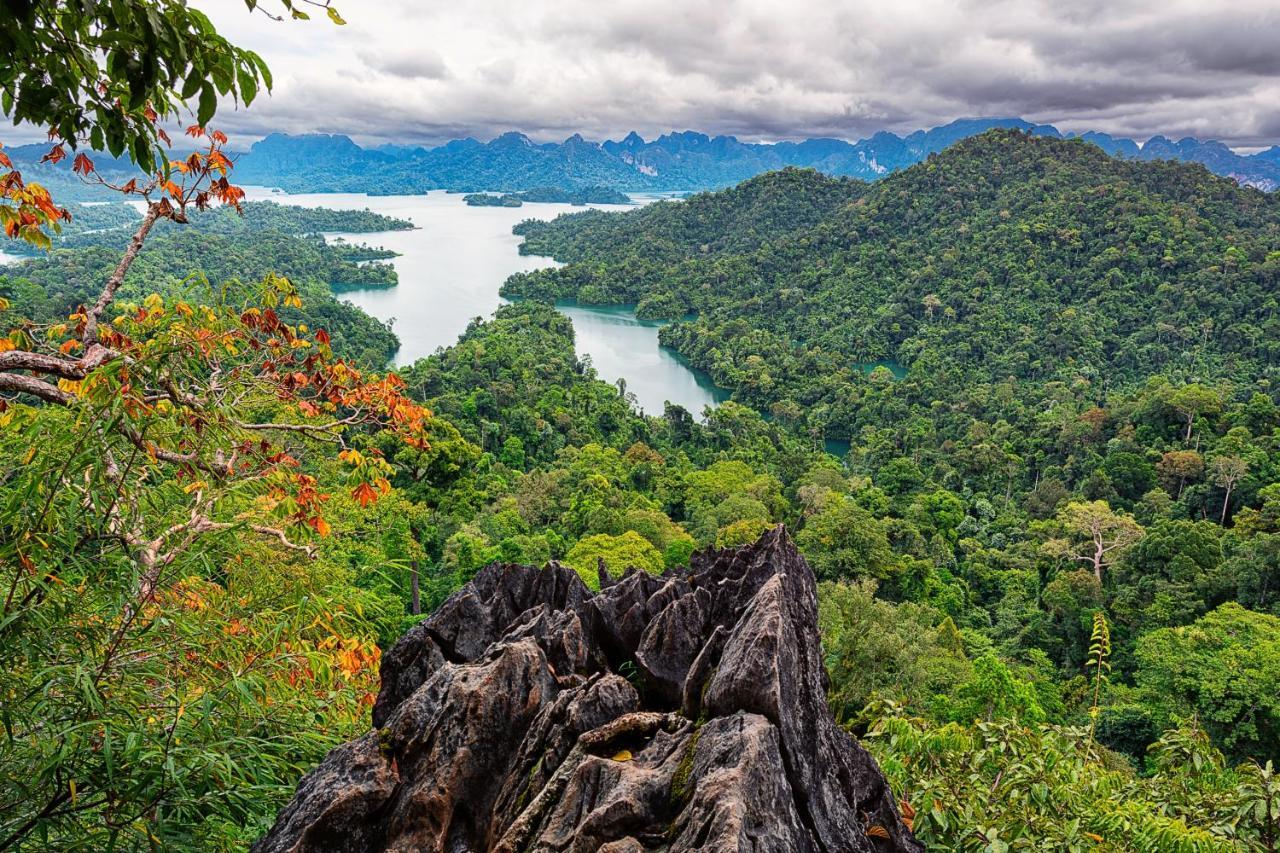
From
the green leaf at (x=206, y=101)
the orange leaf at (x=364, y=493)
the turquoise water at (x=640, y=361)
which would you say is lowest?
A: the turquoise water at (x=640, y=361)

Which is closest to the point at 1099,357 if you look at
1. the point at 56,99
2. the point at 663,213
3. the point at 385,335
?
the point at 385,335

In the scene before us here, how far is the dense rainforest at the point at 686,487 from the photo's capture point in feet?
5.95

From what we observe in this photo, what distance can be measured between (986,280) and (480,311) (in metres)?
40.9

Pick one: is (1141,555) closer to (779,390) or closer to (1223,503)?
(1223,503)

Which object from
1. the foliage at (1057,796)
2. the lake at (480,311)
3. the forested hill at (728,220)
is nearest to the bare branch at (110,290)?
the foliage at (1057,796)

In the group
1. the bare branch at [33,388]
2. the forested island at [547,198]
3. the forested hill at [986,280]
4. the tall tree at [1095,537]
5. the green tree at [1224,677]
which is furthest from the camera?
the forested island at [547,198]

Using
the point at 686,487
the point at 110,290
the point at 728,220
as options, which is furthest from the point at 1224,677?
the point at 728,220

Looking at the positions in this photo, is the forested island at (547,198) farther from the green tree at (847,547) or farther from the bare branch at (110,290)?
the bare branch at (110,290)

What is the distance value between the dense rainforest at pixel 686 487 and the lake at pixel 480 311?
8.99 ft

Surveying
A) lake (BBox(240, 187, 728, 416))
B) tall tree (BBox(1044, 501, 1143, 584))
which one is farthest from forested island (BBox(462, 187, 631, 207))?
tall tree (BBox(1044, 501, 1143, 584))

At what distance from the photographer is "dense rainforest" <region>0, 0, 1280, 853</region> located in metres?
1.81

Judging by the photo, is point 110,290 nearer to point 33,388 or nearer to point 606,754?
point 33,388

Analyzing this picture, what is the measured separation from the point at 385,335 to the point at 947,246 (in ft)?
155

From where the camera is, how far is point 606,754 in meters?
2.49
